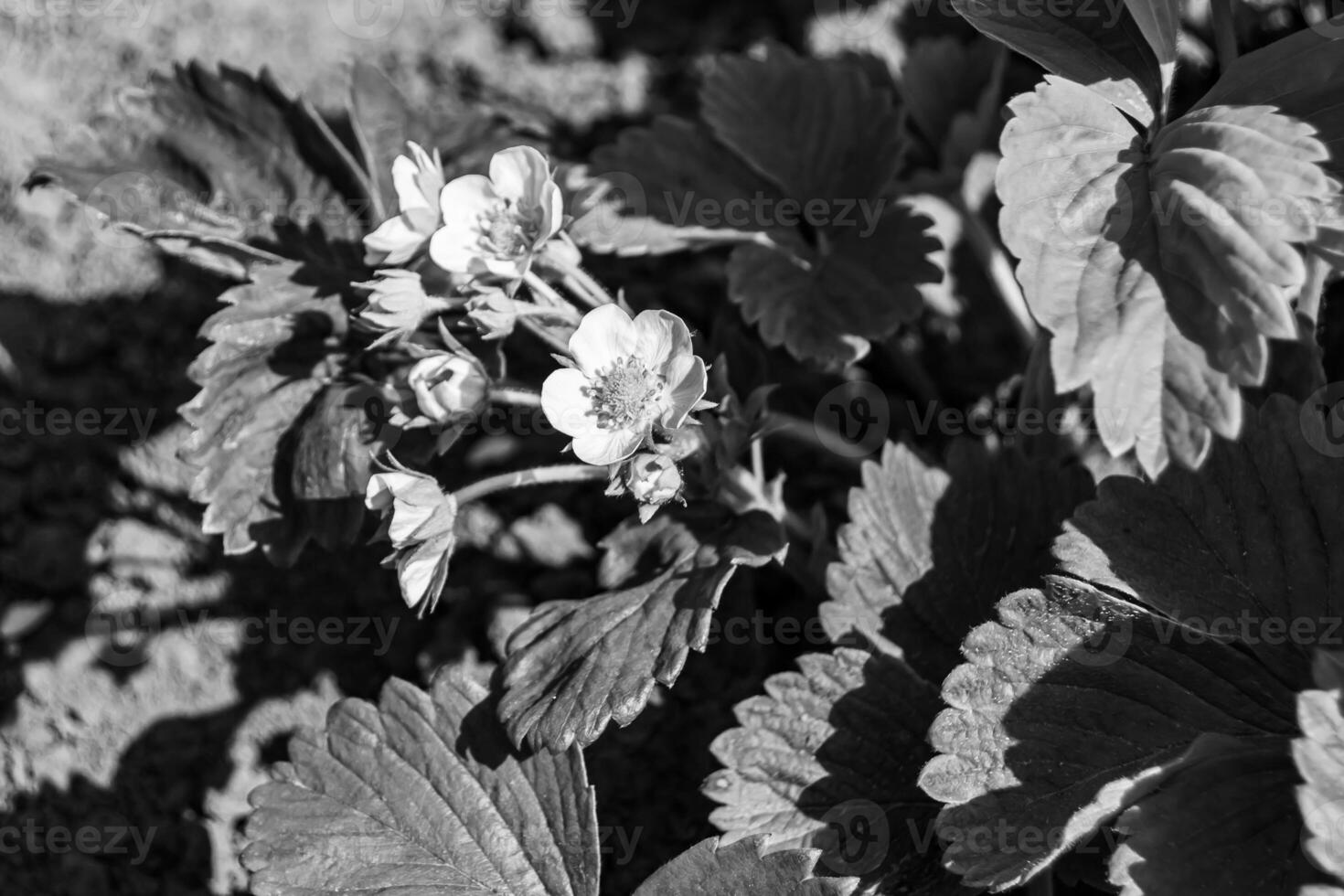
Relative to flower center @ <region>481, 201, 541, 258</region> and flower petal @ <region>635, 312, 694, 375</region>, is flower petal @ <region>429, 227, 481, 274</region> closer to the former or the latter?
flower center @ <region>481, 201, 541, 258</region>

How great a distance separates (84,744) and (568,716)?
1.56 metres

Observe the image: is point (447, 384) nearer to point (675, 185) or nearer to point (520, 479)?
point (520, 479)

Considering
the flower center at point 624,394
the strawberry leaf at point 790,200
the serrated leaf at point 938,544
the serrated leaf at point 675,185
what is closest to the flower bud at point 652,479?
the flower center at point 624,394

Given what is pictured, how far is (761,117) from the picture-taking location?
3.23 meters

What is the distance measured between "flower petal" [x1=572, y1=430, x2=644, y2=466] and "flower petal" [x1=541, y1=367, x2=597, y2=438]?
0.02 metres

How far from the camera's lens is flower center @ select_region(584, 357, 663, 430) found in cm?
235

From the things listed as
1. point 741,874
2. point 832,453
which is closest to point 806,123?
point 832,453

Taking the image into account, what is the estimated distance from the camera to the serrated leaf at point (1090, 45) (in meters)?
2.41

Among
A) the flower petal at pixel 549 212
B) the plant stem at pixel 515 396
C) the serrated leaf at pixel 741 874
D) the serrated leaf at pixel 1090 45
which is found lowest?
the serrated leaf at pixel 741 874

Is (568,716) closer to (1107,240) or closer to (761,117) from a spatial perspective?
(1107,240)

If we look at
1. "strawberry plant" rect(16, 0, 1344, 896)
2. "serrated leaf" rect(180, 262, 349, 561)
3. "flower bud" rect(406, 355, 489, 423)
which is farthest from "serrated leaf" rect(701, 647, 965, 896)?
"serrated leaf" rect(180, 262, 349, 561)

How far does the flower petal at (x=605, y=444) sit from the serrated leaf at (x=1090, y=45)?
1077 mm

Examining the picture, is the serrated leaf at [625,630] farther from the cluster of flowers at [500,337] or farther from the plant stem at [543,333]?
the plant stem at [543,333]

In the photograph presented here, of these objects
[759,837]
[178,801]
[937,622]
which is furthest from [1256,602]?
[178,801]
